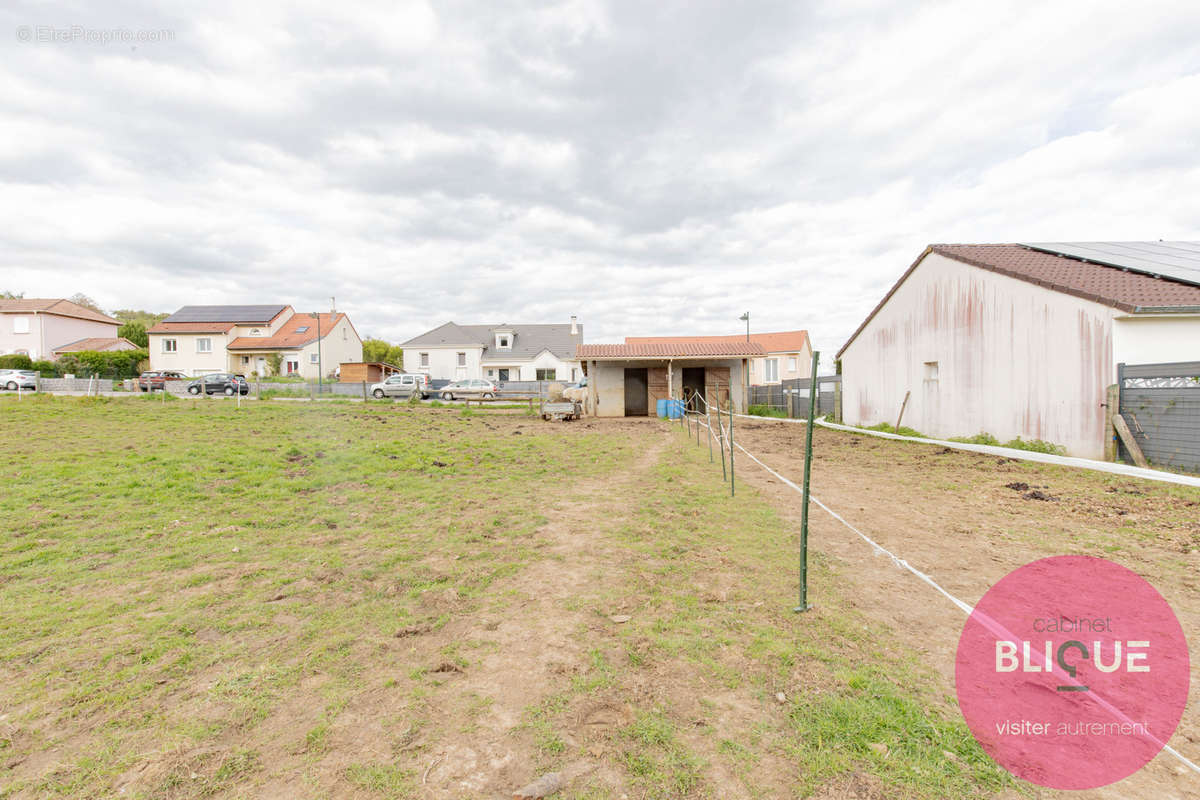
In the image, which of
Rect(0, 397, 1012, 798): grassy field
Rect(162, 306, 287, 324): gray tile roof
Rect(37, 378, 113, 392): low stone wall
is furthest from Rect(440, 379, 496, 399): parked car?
Rect(0, 397, 1012, 798): grassy field

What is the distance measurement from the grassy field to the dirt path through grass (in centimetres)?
36

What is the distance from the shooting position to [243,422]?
49.0ft

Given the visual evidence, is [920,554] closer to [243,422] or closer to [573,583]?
[573,583]

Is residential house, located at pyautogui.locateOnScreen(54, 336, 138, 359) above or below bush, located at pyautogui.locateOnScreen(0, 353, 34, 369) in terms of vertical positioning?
above

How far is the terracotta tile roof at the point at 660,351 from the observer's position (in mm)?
23047

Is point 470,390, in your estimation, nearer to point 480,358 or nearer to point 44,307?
point 480,358

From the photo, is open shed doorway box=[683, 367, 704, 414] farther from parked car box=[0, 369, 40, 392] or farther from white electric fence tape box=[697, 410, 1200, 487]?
parked car box=[0, 369, 40, 392]

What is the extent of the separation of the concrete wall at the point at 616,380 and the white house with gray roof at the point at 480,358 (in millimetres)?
19789

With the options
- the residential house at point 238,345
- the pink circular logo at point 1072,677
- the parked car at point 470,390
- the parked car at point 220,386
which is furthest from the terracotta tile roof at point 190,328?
the pink circular logo at point 1072,677

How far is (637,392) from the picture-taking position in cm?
2561

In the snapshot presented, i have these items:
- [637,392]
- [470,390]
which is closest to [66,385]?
[470,390]

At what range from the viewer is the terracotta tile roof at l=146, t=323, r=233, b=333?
42.2 metres

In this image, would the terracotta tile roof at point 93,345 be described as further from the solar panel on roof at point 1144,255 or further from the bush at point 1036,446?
the solar panel on roof at point 1144,255

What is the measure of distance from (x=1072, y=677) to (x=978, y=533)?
322 cm
